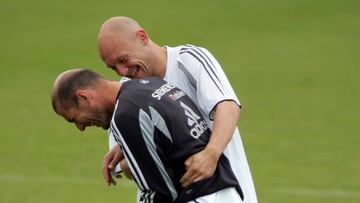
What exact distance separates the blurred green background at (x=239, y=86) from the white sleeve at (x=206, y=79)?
19.1 ft

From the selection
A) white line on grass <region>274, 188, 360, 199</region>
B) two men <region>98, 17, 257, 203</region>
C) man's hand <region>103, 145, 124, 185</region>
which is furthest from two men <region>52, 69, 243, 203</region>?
white line on grass <region>274, 188, 360, 199</region>

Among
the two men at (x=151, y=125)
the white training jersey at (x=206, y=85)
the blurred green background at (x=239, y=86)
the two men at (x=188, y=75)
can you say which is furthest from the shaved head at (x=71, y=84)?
the blurred green background at (x=239, y=86)

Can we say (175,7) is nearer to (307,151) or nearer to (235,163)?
(307,151)

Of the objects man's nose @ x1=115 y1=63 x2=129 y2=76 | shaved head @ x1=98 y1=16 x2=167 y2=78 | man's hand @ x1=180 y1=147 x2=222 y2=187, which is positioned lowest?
man's hand @ x1=180 y1=147 x2=222 y2=187

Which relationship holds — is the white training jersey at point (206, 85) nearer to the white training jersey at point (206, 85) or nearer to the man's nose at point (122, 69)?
the white training jersey at point (206, 85)

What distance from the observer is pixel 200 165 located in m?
6.09

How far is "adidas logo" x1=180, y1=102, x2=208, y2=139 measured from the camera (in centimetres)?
619

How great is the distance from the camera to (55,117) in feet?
57.3

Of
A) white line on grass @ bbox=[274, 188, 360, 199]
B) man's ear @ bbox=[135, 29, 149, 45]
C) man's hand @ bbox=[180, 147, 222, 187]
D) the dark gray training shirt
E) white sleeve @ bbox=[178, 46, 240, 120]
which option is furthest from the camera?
white line on grass @ bbox=[274, 188, 360, 199]

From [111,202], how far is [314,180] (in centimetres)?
272

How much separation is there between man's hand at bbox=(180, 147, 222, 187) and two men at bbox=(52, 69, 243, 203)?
1.4 inches

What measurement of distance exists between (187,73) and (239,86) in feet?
42.4

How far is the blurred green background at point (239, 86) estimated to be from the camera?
44.2 feet

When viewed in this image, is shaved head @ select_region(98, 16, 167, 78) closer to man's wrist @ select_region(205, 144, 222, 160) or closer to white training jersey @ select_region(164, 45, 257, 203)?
white training jersey @ select_region(164, 45, 257, 203)
